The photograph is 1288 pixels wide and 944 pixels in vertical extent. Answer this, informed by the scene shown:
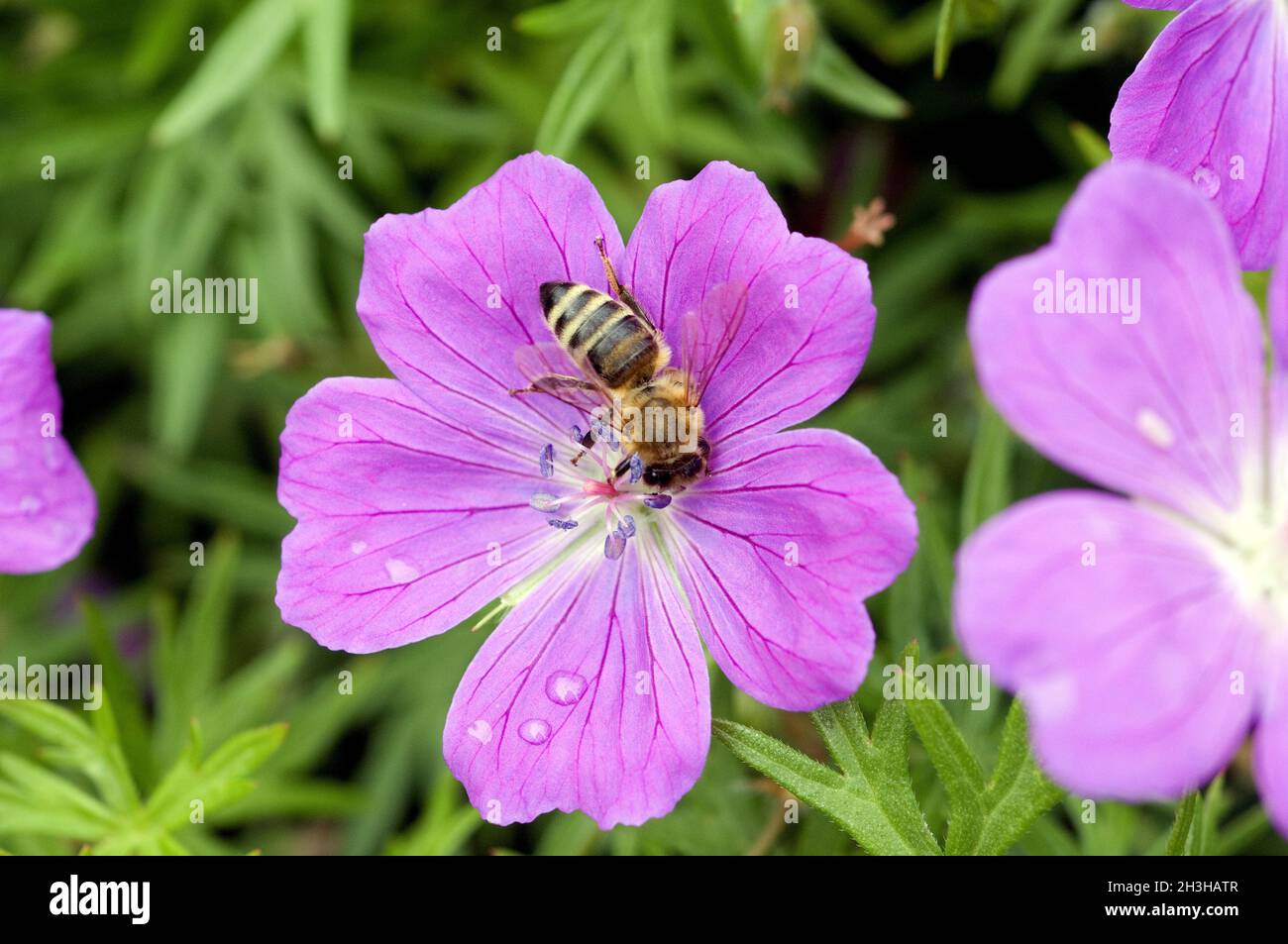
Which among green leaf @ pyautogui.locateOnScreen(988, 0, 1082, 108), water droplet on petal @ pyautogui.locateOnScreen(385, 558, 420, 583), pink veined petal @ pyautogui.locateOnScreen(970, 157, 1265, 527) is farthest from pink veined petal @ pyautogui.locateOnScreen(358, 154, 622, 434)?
green leaf @ pyautogui.locateOnScreen(988, 0, 1082, 108)

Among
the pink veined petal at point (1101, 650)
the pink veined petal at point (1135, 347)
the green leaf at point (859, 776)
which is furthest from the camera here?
the green leaf at point (859, 776)

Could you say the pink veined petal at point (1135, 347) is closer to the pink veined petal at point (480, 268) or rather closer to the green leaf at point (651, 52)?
the pink veined petal at point (480, 268)

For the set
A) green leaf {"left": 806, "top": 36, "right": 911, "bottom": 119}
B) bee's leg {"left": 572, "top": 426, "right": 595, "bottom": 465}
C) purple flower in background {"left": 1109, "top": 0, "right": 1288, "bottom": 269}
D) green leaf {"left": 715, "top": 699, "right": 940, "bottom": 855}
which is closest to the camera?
green leaf {"left": 715, "top": 699, "right": 940, "bottom": 855}

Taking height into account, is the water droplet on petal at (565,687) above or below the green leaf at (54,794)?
above

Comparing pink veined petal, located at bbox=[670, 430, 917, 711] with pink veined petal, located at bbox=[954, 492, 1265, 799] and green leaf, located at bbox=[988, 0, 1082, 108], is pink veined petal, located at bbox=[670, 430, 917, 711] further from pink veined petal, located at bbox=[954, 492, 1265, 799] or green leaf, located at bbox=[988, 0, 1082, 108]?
green leaf, located at bbox=[988, 0, 1082, 108]

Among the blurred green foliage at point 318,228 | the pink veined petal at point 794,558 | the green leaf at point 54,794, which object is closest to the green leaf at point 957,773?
the pink veined petal at point 794,558

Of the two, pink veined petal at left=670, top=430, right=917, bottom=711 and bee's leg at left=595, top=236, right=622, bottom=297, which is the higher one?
bee's leg at left=595, top=236, right=622, bottom=297
